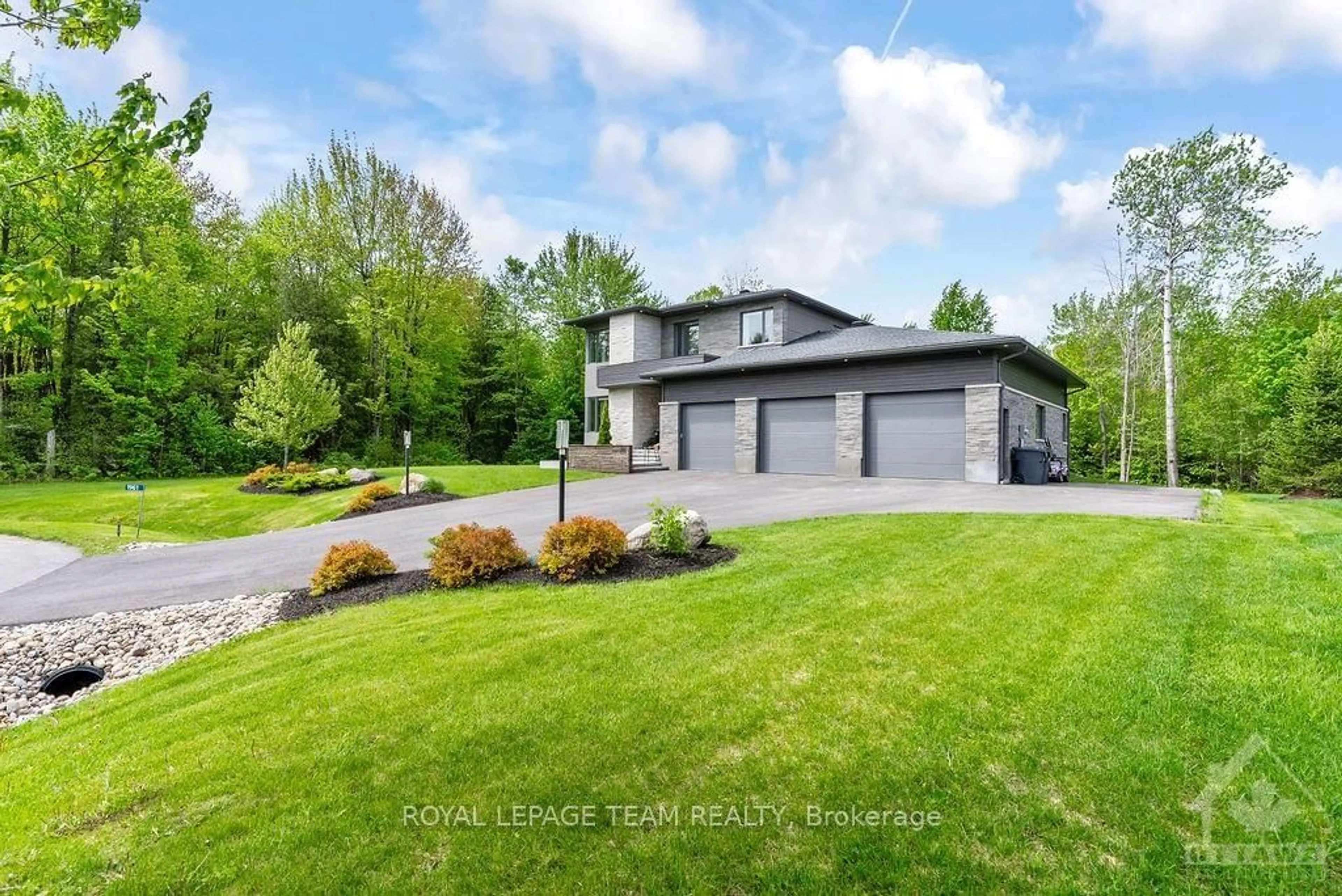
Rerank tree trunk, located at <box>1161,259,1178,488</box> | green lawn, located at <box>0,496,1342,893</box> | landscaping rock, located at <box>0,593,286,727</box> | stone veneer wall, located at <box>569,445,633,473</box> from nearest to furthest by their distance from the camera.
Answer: green lawn, located at <box>0,496,1342,893</box>
landscaping rock, located at <box>0,593,286,727</box>
tree trunk, located at <box>1161,259,1178,488</box>
stone veneer wall, located at <box>569,445,633,473</box>

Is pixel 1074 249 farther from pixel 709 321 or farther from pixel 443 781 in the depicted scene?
pixel 443 781

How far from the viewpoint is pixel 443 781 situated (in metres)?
2.59

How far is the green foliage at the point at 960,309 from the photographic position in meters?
31.6

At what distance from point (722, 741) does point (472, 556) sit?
4434mm

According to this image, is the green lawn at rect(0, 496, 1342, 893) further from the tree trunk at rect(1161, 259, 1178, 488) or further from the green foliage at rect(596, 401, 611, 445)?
the green foliage at rect(596, 401, 611, 445)

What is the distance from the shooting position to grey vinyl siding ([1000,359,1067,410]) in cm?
1541

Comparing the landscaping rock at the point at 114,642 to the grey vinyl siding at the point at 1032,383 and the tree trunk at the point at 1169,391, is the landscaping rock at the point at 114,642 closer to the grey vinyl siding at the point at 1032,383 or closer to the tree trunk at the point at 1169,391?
the grey vinyl siding at the point at 1032,383

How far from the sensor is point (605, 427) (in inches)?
970

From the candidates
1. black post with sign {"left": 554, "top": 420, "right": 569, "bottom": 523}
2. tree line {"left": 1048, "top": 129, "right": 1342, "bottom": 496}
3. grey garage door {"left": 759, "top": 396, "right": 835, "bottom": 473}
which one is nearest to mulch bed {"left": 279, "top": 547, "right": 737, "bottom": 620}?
black post with sign {"left": 554, "top": 420, "right": 569, "bottom": 523}

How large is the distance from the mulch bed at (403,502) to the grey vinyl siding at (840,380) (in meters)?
9.03

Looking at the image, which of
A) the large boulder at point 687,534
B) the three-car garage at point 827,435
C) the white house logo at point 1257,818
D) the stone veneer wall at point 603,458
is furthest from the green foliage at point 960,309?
the white house logo at point 1257,818

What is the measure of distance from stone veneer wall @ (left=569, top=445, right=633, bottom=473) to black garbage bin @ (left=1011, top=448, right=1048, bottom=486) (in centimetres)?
1120

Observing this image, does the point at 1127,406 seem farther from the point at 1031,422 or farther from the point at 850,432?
the point at 850,432

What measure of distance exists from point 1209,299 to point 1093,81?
1654 centimetres
